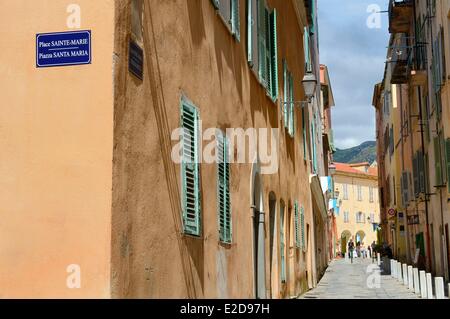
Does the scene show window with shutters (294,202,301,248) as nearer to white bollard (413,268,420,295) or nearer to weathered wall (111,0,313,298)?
white bollard (413,268,420,295)

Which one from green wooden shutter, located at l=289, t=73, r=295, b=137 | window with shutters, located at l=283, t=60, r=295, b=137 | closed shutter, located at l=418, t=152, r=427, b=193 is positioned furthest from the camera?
closed shutter, located at l=418, t=152, r=427, b=193

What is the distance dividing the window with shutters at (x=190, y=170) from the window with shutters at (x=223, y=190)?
3.42 ft

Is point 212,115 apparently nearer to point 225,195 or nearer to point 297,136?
point 225,195

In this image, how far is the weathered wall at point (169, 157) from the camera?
5.43 m

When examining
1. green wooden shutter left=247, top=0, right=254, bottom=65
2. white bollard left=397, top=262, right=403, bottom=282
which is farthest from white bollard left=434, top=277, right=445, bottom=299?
white bollard left=397, top=262, right=403, bottom=282

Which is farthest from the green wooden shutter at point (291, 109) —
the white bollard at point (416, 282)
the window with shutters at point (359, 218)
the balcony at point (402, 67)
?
the window with shutters at point (359, 218)

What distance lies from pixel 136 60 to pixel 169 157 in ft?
3.78

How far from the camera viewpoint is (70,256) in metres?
5.12

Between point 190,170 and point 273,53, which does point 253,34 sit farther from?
point 190,170

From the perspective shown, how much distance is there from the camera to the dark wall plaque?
5.62 meters

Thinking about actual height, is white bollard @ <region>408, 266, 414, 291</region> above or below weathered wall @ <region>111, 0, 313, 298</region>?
below

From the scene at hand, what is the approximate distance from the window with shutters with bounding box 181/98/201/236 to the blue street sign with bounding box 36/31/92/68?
1836mm
